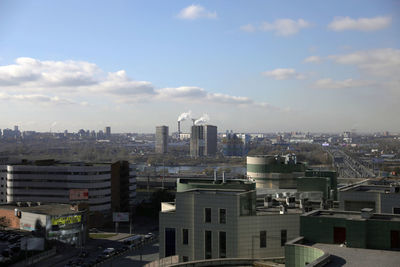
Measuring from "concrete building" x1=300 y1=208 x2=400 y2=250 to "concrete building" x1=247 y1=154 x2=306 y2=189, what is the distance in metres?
23.3

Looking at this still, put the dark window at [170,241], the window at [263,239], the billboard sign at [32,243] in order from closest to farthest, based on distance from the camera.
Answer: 1. the window at [263,239]
2. the dark window at [170,241]
3. the billboard sign at [32,243]

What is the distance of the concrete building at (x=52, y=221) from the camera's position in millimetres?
35688

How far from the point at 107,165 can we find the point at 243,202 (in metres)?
34.0

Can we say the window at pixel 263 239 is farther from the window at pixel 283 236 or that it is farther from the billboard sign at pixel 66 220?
the billboard sign at pixel 66 220

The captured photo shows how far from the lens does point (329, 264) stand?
38.7ft

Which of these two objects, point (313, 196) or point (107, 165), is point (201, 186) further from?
point (107, 165)

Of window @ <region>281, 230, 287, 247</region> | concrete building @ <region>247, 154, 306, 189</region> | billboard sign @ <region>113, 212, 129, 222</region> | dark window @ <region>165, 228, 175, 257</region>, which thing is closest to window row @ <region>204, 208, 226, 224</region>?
dark window @ <region>165, 228, 175, 257</region>

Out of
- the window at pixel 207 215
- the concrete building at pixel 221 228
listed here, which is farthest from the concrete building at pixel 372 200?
the window at pixel 207 215

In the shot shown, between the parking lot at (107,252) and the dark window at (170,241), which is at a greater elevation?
the dark window at (170,241)

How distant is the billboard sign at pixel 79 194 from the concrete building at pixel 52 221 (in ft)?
25.9

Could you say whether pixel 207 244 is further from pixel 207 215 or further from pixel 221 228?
pixel 207 215

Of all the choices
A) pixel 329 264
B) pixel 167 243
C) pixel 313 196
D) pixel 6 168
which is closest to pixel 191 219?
pixel 167 243

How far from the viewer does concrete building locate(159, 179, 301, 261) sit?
1766 cm

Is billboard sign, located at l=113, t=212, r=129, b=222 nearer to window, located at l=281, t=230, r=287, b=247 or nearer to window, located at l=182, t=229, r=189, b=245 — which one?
window, located at l=182, t=229, r=189, b=245
